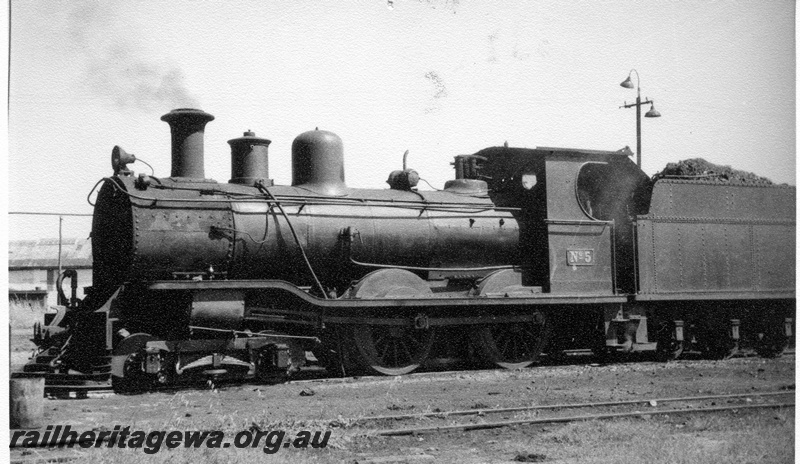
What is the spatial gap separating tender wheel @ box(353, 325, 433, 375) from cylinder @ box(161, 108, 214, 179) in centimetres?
286

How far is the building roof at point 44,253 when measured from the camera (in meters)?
7.08

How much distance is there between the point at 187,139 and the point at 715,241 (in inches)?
311

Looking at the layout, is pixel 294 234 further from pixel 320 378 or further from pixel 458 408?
pixel 458 408

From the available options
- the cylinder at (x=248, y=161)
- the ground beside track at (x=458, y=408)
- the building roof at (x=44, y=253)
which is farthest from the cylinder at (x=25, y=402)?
the cylinder at (x=248, y=161)

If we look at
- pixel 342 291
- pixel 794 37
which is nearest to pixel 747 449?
pixel 794 37

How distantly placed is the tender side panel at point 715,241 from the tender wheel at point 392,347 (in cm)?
345

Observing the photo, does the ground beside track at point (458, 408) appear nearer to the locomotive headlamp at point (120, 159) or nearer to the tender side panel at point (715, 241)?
the tender side panel at point (715, 241)

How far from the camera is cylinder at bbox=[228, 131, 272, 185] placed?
991cm

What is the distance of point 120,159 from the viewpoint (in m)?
8.70

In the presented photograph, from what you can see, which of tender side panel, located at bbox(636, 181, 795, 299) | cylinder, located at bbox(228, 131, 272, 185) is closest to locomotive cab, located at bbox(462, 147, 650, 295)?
tender side panel, located at bbox(636, 181, 795, 299)

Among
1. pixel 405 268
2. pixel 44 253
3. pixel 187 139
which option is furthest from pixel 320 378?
pixel 44 253

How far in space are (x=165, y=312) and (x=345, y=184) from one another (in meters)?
2.95

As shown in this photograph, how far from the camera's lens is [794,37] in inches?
297

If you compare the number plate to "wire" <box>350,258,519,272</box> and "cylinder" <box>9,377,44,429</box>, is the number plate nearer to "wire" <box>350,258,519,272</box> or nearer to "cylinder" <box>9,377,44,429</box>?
"wire" <box>350,258,519,272</box>
